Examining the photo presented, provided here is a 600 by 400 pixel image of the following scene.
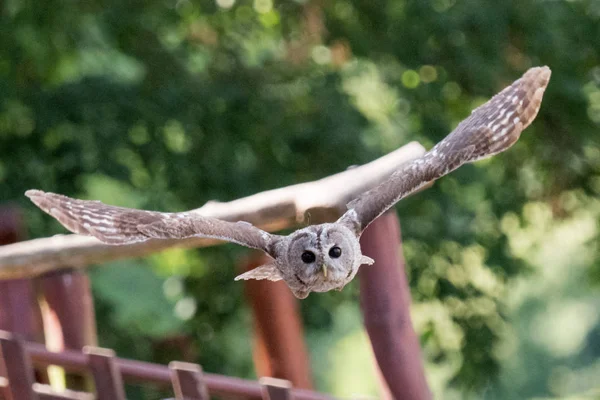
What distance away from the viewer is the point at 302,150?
5242mm

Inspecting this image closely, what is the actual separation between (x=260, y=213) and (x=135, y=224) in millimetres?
392

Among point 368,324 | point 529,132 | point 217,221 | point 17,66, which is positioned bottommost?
point 368,324

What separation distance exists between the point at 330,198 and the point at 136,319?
3.39 m

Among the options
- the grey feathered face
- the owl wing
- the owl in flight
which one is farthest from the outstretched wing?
the owl wing

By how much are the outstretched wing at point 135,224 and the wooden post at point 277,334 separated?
7.55ft

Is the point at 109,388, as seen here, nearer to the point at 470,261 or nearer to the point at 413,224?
the point at 413,224

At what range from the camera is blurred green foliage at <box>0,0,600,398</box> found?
5023 mm

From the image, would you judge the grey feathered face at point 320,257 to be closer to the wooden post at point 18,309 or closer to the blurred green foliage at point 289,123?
the wooden post at point 18,309

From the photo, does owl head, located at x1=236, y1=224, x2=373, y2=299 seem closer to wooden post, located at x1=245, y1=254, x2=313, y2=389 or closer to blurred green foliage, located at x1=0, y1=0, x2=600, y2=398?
wooden post, located at x1=245, y1=254, x2=313, y2=389

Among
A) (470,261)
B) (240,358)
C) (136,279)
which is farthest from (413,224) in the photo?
(240,358)

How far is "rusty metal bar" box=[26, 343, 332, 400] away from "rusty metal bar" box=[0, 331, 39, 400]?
4 cm

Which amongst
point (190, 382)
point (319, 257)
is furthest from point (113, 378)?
point (319, 257)

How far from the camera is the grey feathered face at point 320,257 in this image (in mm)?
2156

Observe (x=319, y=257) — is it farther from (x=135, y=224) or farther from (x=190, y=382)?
(x=190, y=382)
